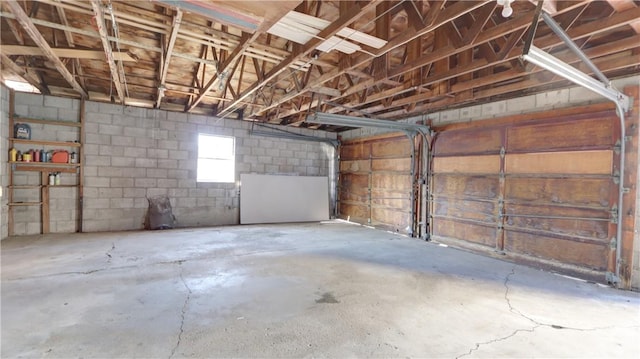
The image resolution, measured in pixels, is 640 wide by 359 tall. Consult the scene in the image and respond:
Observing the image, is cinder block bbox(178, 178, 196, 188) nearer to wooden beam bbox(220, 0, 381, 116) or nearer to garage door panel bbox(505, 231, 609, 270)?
wooden beam bbox(220, 0, 381, 116)

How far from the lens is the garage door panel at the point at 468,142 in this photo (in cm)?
495

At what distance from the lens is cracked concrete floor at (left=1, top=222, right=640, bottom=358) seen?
2.11 m

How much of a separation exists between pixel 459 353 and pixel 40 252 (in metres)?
5.52

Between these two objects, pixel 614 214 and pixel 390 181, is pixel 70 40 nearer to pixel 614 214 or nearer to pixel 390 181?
pixel 390 181

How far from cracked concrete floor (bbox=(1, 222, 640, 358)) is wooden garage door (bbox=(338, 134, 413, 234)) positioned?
2.11 metres

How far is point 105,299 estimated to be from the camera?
9.14 feet

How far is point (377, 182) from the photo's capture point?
7355 mm

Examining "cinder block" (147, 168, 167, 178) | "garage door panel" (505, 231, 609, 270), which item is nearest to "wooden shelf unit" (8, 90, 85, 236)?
"cinder block" (147, 168, 167, 178)

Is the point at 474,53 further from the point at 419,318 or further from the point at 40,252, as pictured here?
the point at 40,252

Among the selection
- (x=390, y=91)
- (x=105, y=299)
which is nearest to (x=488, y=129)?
(x=390, y=91)

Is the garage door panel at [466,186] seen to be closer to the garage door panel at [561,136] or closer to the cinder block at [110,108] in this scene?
the garage door panel at [561,136]

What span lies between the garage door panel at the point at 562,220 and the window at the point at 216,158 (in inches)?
235

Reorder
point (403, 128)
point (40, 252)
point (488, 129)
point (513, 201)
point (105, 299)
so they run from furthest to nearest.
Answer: point (403, 128), point (488, 129), point (513, 201), point (40, 252), point (105, 299)

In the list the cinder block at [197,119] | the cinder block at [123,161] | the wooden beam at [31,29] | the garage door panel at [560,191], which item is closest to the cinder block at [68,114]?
Result: the cinder block at [123,161]
